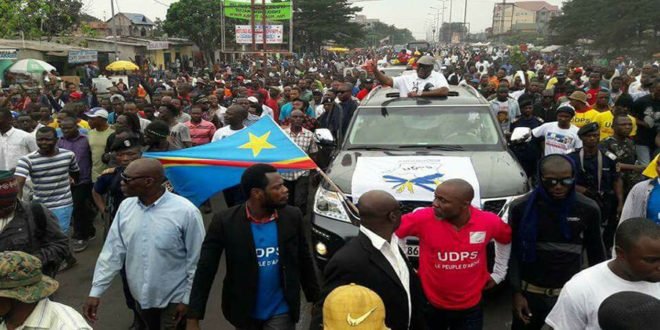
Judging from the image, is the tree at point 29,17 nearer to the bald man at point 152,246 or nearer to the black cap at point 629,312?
the bald man at point 152,246

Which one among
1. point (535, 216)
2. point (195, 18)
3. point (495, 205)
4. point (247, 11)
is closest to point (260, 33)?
point (247, 11)

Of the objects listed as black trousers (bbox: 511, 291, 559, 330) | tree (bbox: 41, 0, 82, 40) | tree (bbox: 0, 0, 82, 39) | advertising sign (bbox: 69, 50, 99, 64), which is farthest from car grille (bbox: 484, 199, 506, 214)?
tree (bbox: 41, 0, 82, 40)

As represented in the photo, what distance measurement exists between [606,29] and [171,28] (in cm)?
3065

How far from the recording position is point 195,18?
145 feet

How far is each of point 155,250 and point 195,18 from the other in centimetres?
4310

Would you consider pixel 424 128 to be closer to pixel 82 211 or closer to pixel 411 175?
pixel 411 175

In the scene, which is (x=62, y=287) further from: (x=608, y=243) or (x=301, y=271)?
(x=608, y=243)

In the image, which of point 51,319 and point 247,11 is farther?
point 247,11

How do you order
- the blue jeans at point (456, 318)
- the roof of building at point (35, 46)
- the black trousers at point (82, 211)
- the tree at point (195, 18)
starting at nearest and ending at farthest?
the blue jeans at point (456, 318) → the black trousers at point (82, 211) → the roof of building at point (35, 46) → the tree at point (195, 18)

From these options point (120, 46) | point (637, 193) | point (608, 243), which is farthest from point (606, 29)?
point (637, 193)

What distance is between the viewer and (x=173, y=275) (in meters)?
3.80

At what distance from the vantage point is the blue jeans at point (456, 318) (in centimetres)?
360

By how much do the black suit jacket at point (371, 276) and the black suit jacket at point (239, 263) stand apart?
0.67 metres

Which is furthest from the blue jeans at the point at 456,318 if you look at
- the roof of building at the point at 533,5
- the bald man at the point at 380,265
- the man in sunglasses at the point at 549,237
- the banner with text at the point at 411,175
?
the roof of building at the point at 533,5
